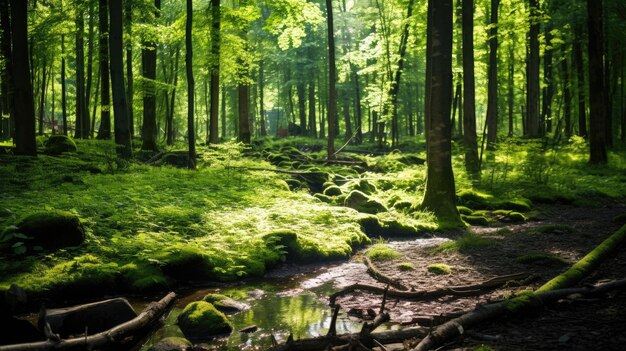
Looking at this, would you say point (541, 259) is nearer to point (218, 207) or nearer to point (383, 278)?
point (383, 278)

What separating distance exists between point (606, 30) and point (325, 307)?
887 inches

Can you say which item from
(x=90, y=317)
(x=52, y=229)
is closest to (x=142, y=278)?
(x=90, y=317)

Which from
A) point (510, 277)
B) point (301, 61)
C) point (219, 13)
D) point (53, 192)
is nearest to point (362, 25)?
point (301, 61)

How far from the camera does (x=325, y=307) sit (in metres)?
5.88

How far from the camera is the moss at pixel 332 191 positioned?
14166mm

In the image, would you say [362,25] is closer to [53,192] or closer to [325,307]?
[53,192]

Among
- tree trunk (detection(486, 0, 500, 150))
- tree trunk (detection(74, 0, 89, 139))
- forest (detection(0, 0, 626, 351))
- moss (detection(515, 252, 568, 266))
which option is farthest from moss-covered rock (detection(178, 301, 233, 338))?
tree trunk (detection(74, 0, 89, 139))

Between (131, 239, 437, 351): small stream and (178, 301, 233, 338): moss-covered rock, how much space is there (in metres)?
0.11

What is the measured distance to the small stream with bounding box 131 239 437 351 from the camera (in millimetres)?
4930

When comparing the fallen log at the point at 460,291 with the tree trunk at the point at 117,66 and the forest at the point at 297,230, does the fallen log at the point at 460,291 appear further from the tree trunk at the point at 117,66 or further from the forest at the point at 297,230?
the tree trunk at the point at 117,66

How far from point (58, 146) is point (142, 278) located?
456 inches

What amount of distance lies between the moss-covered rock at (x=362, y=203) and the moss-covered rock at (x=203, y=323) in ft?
25.3

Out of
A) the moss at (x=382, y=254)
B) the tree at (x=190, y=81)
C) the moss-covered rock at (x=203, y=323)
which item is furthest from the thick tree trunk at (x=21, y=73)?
the moss at (x=382, y=254)

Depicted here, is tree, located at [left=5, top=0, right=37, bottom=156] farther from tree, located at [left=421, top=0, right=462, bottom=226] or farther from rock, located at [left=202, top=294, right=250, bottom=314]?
tree, located at [left=421, top=0, right=462, bottom=226]
